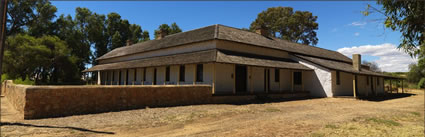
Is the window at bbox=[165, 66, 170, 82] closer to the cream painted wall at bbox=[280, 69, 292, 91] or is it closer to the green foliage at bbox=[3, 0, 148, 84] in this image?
the cream painted wall at bbox=[280, 69, 292, 91]

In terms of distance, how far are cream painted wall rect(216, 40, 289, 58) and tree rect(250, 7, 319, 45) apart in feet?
94.6

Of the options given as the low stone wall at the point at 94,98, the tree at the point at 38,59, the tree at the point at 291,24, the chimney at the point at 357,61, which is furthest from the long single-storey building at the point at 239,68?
the tree at the point at 291,24

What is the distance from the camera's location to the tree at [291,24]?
163ft

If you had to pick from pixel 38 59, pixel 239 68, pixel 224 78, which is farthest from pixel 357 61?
pixel 38 59

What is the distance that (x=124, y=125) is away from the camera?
7.14 metres

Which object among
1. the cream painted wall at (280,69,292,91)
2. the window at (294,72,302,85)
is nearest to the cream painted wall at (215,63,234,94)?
the cream painted wall at (280,69,292,91)

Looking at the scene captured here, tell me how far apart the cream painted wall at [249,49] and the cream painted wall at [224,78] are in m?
1.87

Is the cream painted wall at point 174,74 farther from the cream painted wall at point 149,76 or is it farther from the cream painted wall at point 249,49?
the cream painted wall at point 249,49

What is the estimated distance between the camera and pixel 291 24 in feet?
161

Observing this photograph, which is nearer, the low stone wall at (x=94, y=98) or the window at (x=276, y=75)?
the low stone wall at (x=94, y=98)

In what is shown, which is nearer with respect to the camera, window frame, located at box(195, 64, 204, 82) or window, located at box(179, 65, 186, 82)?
window frame, located at box(195, 64, 204, 82)

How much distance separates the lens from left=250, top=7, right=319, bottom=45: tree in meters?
49.7

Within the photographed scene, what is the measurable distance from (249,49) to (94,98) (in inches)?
517

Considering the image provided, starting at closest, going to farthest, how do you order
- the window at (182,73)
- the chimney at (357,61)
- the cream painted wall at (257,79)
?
the cream painted wall at (257,79)
the window at (182,73)
the chimney at (357,61)
